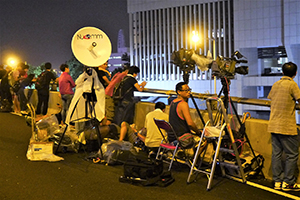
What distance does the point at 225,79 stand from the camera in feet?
17.3

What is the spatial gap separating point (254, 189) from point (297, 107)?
1312 mm

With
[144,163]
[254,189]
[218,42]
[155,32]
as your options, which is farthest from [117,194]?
[155,32]

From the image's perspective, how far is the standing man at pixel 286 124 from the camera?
4.77 m

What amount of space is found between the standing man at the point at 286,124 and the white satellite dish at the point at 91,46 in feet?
10.7

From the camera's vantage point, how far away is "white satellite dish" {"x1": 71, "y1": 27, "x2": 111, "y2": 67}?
6.34 meters

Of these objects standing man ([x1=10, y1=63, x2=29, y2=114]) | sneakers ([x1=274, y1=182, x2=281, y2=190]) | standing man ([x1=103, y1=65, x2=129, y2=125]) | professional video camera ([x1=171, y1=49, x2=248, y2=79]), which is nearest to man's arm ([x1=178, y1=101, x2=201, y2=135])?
professional video camera ([x1=171, y1=49, x2=248, y2=79])

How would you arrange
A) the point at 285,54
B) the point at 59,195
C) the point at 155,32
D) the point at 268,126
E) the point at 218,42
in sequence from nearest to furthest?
the point at 59,195 < the point at 268,126 < the point at 285,54 < the point at 218,42 < the point at 155,32

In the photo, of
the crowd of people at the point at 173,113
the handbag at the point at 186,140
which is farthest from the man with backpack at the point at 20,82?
the handbag at the point at 186,140

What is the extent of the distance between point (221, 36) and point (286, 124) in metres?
59.7

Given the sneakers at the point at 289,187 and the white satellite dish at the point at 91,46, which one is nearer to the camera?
the sneakers at the point at 289,187

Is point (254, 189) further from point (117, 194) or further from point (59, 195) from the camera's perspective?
point (59, 195)

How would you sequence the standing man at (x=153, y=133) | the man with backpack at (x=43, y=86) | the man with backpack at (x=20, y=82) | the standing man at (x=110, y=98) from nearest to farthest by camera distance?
the standing man at (x=153, y=133) → the standing man at (x=110, y=98) → the man with backpack at (x=43, y=86) → the man with backpack at (x=20, y=82)

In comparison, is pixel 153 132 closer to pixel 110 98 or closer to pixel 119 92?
pixel 119 92

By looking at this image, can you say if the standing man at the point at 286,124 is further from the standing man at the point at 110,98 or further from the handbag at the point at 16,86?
the handbag at the point at 16,86
